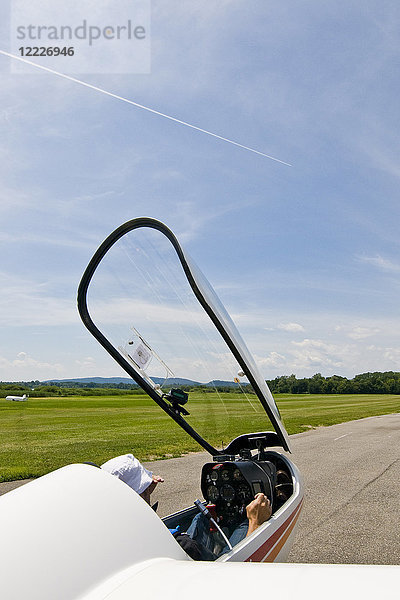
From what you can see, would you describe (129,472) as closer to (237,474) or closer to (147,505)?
(237,474)

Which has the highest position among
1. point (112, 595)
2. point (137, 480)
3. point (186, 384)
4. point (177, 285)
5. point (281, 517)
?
point (177, 285)

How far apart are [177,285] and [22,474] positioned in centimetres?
772

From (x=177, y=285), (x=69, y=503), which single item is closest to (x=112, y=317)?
(x=177, y=285)

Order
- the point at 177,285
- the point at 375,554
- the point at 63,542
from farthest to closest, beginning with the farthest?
the point at 375,554
the point at 177,285
the point at 63,542

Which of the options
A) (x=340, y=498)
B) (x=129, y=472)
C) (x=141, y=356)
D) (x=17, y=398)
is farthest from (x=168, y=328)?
(x=17, y=398)

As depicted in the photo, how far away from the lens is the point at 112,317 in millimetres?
2936

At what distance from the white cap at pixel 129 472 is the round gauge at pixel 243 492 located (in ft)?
2.37

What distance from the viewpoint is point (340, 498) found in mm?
7078

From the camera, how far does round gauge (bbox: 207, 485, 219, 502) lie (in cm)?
326

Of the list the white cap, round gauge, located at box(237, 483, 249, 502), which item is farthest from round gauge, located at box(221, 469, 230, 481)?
the white cap

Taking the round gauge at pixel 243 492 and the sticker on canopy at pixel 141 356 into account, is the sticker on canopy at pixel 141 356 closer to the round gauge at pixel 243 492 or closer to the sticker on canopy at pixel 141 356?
the sticker on canopy at pixel 141 356

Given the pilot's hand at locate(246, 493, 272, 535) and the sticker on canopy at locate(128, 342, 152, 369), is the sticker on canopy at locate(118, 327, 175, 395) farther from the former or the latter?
the pilot's hand at locate(246, 493, 272, 535)

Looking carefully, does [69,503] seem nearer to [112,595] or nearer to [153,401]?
[112,595]

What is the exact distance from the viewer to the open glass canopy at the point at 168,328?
258 cm
